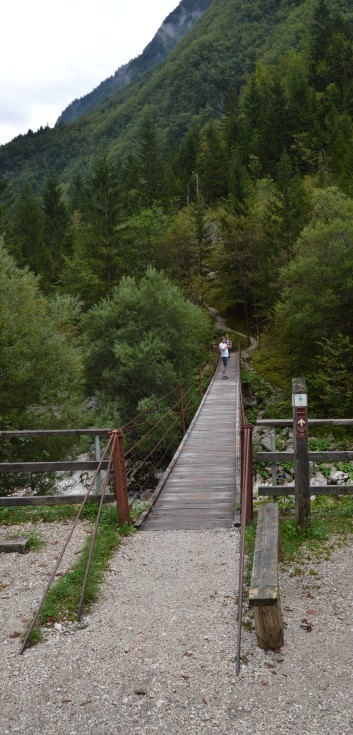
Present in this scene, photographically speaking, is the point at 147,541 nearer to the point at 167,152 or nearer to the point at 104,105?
the point at 167,152

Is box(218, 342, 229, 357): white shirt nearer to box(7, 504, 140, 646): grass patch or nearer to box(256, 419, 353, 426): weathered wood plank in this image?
box(7, 504, 140, 646): grass patch

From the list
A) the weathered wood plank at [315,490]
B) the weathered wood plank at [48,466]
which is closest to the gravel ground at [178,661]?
the weathered wood plank at [315,490]

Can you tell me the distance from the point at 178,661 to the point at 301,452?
3.05 metres

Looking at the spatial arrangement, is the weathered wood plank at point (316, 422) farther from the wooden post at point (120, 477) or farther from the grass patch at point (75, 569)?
the grass patch at point (75, 569)

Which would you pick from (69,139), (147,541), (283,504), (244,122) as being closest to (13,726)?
(147,541)

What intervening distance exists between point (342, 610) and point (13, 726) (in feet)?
9.59

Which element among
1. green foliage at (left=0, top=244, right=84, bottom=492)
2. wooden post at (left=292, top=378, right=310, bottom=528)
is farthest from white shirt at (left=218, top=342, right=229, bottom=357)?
wooden post at (left=292, top=378, right=310, bottom=528)

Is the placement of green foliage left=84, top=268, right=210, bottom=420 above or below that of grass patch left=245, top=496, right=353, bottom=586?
above

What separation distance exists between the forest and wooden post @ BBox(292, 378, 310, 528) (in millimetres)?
8520

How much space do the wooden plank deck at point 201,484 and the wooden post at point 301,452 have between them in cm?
122

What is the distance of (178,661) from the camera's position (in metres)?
4.20

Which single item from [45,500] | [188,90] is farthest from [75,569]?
[188,90]

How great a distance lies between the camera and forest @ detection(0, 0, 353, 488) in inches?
677

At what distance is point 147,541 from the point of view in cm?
697
